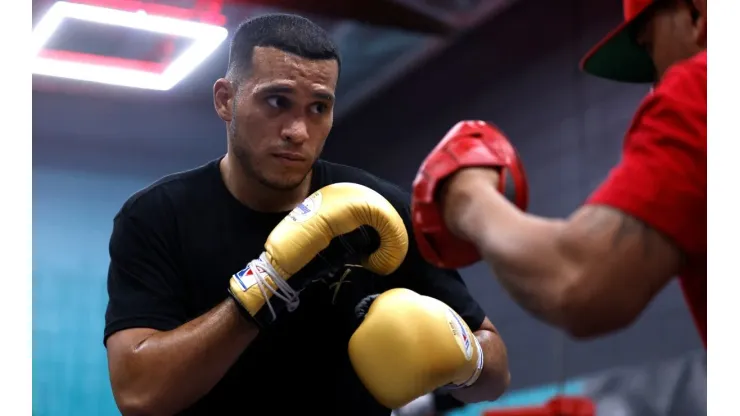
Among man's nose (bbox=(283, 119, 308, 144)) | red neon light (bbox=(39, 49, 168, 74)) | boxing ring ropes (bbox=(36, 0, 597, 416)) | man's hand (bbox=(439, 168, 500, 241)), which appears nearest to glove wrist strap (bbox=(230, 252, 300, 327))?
man's nose (bbox=(283, 119, 308, 144))

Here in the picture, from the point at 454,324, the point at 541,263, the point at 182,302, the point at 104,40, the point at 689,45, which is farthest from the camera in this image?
the point at 104,40

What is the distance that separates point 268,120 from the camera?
1600 mm

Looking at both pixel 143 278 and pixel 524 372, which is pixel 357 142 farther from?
pixel 143 278

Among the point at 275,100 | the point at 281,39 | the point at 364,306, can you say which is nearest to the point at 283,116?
the point at 275,100

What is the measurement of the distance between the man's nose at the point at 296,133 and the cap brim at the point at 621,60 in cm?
51

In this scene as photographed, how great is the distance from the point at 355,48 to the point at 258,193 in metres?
2.12

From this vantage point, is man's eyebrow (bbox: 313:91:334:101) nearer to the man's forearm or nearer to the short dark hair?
the short dark hair

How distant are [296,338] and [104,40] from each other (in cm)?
156

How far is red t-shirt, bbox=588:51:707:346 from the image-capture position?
0.81 meters

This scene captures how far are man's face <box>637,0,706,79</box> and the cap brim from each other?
118mm

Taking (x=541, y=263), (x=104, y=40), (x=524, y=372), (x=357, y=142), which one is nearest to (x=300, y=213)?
(x=541, y=263)

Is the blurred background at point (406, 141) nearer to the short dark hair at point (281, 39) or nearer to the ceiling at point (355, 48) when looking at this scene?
the ceiling at point (355, 48)

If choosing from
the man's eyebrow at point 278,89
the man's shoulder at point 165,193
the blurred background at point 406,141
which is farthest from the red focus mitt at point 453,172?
the blurred background at point 406,141

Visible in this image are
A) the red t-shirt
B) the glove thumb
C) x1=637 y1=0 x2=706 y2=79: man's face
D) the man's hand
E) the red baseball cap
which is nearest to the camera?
the red t-shirt
